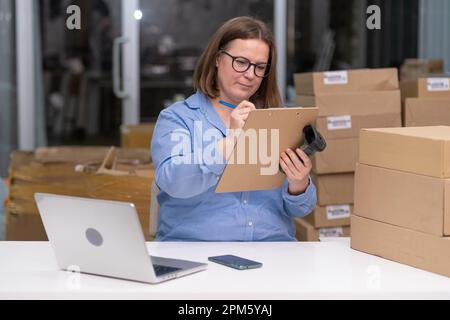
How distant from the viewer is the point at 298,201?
2.52m

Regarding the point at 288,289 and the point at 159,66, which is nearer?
the point at 288,289

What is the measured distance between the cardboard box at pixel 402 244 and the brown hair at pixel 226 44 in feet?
2.01

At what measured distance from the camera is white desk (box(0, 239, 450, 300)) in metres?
1.86

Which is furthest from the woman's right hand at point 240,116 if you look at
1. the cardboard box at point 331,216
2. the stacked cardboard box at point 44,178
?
the cardboard box at point 331,216

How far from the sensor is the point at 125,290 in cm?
187

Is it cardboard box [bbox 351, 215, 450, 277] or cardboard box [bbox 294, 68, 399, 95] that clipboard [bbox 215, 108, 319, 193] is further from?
cardboard box [bbox 294, 68, 399, 95]

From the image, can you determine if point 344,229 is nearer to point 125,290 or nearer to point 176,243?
point 176,243

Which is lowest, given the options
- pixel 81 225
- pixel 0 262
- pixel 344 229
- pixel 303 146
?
pixel 344 229

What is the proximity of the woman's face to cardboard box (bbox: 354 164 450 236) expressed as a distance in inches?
18.4

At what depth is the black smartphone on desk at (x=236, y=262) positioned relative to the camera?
2080mm

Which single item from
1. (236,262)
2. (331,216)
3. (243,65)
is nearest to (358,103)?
(331,216)

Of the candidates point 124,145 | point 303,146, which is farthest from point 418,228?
point 124,145

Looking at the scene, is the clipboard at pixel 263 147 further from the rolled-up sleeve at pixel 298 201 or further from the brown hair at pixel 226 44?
the brown hair at pixel 226 44

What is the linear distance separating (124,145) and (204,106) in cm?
184
